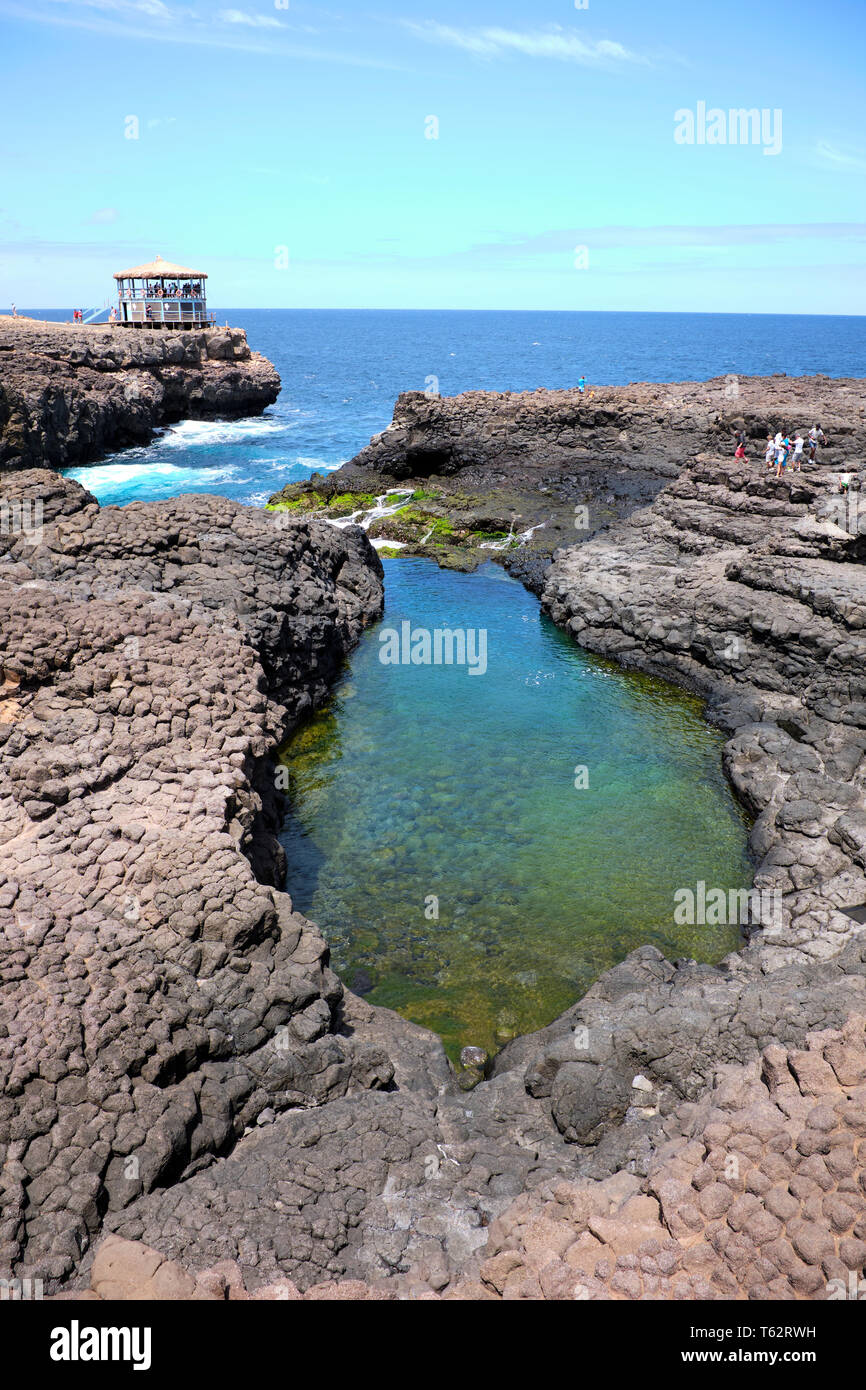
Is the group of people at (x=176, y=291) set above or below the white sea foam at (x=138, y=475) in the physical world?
above

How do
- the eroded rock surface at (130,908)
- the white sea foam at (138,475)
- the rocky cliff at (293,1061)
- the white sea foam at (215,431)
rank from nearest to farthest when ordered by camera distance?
the rocky cliff at (293,1061), the eroded rock surface at (130,908), the white sea foam at (138,475), the white sea foam at (215,431)

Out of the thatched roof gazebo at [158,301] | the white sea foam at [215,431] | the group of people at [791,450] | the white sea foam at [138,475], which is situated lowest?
the white sea foam at [138,475]

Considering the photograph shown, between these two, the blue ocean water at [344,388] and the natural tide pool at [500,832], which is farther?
the blue ocean water at [344,388]

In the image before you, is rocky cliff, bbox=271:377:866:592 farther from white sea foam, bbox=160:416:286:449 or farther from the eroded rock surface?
white sea foam, bbox=160:416:286:449

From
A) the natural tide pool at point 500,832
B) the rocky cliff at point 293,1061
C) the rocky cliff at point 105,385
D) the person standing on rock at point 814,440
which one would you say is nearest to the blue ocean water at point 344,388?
the rocky cliff at point 105,385

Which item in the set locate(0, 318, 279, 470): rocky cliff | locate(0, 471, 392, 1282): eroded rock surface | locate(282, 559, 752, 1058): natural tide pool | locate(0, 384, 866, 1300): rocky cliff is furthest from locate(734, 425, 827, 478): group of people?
locate(0, 318, 279, 470): rocky cliff

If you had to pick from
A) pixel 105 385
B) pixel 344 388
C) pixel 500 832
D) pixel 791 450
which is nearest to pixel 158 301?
pixel 105 385

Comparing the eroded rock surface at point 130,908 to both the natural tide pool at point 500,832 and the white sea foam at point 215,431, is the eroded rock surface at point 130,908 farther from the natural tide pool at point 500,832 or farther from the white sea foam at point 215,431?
the white sea foam at point 215,431
